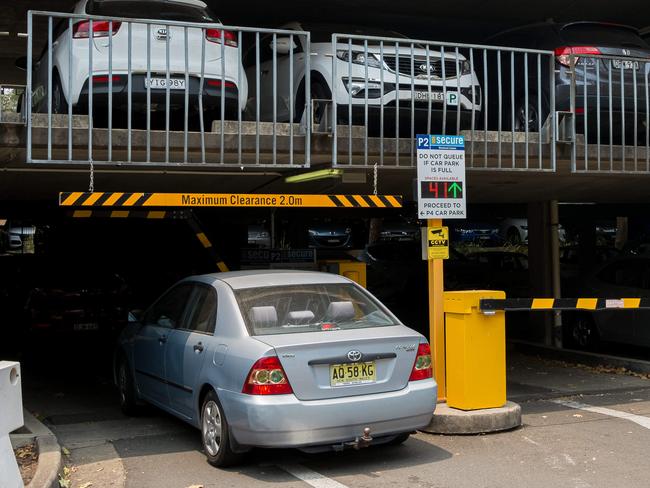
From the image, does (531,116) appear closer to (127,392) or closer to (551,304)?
(551,304)

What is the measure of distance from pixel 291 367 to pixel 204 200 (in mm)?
2205

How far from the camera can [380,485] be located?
17.7 feet

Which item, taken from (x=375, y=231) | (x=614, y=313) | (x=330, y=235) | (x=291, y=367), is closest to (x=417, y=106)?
(x=291, y=367)

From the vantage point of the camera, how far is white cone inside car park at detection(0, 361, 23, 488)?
14.6 feet

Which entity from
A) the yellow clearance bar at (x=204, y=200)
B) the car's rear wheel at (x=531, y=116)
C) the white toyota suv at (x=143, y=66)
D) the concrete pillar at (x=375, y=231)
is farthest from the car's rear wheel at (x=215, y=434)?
the concrete pillar at (x=375, y=231)

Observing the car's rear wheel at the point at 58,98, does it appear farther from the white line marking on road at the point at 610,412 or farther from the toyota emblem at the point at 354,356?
the white line marking on road at the point at 610,412

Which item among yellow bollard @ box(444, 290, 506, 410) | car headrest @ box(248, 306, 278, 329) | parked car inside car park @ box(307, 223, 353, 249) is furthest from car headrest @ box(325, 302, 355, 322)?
parked car inside car park @ box(307, 223, 353, 249)

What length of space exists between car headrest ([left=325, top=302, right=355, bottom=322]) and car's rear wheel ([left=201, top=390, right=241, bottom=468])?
1.09m

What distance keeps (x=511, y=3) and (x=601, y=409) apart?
6301 mm

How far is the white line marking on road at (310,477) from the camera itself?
17.7 feet

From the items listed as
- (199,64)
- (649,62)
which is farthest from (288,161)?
(649,62)

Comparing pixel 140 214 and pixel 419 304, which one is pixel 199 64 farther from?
pixel 419 304

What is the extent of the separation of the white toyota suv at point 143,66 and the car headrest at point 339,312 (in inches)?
93.5

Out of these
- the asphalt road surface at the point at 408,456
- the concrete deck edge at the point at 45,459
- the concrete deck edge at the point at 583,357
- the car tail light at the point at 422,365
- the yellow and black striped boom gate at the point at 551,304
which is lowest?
the asphalt road surface at the point at 408,456
